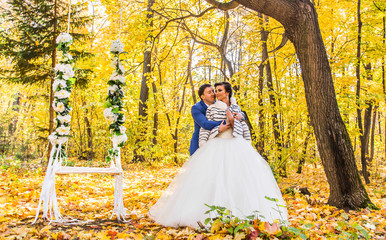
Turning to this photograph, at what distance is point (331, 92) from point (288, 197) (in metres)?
2.21

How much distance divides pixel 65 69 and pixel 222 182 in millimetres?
2474

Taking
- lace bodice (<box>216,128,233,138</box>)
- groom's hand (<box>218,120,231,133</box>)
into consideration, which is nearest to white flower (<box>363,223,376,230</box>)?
lace bodice (<box>216,128,233,138</box>)

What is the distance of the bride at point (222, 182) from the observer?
10.3ft

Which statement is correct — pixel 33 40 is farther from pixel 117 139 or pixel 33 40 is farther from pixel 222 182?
pixel 222 182

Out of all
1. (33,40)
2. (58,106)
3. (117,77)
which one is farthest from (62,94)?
(33,40)

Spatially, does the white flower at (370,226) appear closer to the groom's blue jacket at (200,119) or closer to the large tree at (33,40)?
the groom's blue jacket at (200,119)

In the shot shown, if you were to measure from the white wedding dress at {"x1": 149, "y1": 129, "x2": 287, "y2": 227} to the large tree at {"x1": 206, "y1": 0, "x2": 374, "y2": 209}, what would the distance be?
4.45 ft

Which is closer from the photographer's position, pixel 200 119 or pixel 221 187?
pixel 221 187

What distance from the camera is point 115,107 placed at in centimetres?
385

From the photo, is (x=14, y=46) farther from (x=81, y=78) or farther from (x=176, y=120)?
(x=176, y=120)

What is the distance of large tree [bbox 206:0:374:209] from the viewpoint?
432 centimetres

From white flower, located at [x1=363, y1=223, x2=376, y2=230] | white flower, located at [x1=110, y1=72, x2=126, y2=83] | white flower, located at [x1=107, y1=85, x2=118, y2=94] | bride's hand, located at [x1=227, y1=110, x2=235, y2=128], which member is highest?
white flower, located at [x1=110, y1=72, x2=126, y2=83]

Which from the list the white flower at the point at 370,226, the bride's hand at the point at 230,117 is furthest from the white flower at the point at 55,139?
the white flower at the point at 370,226

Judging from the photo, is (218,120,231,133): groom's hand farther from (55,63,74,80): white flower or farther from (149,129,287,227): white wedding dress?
(55,63,74,80): white flower
